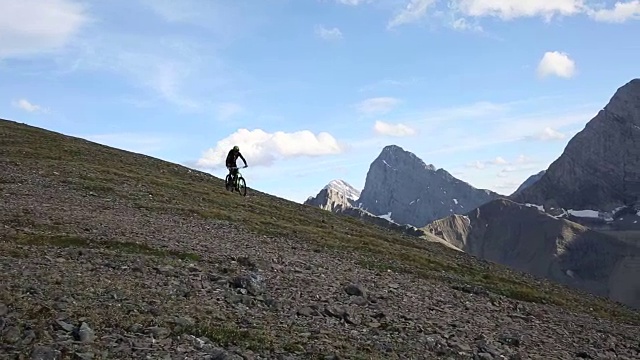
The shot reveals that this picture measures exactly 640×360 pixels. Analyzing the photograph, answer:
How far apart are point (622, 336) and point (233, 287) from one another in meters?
20.0

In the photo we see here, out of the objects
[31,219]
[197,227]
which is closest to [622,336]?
[197,227]

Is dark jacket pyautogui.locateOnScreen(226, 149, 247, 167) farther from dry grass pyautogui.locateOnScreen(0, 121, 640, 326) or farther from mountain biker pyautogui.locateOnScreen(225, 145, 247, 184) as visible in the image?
dry grass pyautogui.locateOnScreen(0, 121, 640, 326)

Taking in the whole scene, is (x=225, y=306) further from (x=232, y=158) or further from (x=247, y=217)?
(x=232, y=158)

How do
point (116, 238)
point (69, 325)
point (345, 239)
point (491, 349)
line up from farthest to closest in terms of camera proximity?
1. point (345, 239)
2. point (116, 238)
3. point (491, 349)
4. point (69, 325)

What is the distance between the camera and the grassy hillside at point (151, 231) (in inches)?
713

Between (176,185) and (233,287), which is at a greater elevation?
(176,185)

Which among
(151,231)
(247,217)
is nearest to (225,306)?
(151,231)

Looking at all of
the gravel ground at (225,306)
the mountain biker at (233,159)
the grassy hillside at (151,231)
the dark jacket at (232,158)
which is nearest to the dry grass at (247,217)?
the grassy hillside at (151,231)

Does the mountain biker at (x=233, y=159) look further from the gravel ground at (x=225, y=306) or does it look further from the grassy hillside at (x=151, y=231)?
the gravel ground at (x=225, y=306)

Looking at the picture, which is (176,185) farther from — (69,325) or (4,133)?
(69,325)

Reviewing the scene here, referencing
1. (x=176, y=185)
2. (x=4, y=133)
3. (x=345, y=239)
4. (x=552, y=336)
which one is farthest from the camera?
(x=4, y=133)

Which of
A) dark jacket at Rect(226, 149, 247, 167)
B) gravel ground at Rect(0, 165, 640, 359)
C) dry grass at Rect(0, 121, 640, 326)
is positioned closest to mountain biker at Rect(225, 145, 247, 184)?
dark jacket at Rect(226, 149, 247, 167)

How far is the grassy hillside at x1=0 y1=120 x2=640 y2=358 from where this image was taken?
1811 cm

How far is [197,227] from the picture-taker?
3394cm
